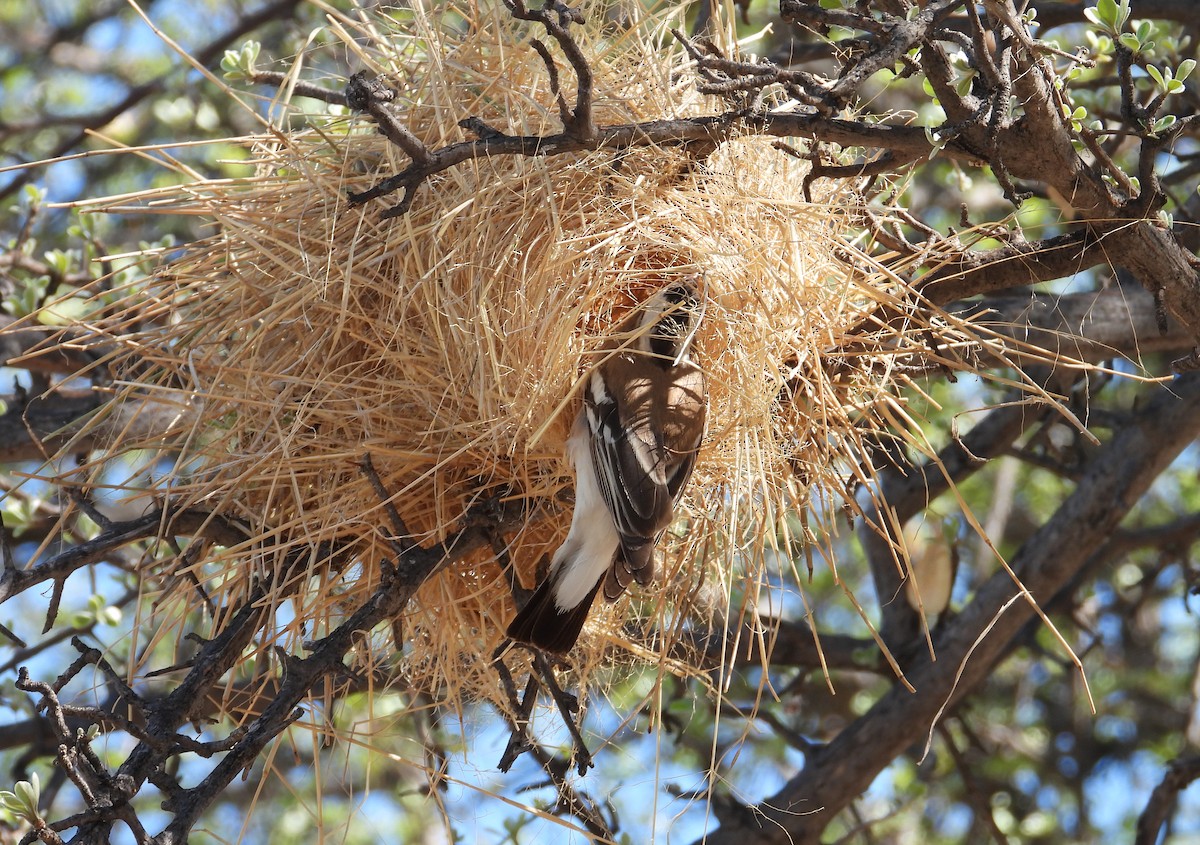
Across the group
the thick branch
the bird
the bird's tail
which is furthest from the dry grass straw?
the thick branch

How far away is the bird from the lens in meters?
2.04

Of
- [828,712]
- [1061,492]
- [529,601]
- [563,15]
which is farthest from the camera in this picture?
[1061,492]

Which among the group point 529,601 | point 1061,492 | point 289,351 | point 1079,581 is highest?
point 289,351

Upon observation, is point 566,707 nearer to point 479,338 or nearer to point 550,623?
point 550,623

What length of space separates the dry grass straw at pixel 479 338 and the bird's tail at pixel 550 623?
0.54 ft

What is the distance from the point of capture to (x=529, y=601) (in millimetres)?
2146

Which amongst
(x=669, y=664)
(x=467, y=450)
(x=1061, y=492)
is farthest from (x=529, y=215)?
(x=1061, y=492)

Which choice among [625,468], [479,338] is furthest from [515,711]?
[479,338]

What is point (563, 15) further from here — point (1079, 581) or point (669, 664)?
point (1079, 581)

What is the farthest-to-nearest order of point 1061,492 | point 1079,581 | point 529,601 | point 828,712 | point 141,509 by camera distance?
point 1061,492 < point 828,712 < point 1079,581 < point 141,509 < point 529,601

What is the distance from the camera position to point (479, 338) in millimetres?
2023

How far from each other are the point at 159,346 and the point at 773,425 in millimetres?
1164

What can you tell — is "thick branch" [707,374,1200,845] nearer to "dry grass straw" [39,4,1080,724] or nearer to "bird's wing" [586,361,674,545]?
"dry grass straw" [39,4,1080,724]

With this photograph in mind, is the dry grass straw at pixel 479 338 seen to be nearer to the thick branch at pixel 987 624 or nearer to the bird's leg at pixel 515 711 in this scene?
the bird's leg at pixel 515 711
